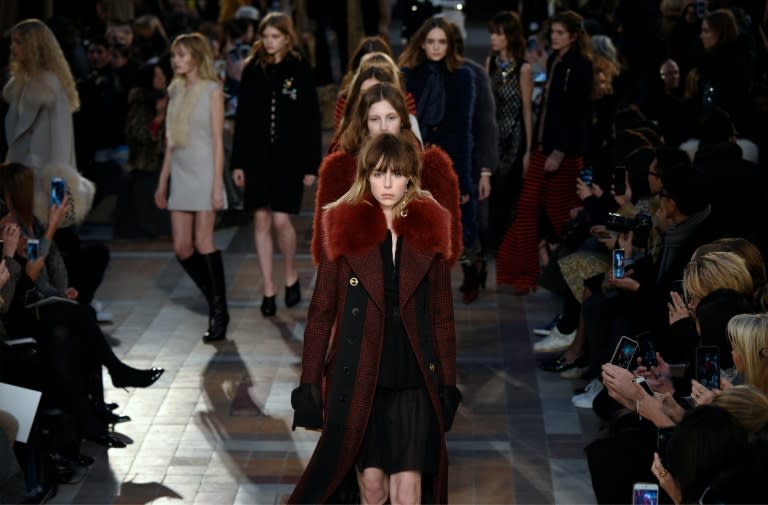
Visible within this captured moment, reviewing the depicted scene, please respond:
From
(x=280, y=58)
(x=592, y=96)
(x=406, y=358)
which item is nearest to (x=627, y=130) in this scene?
(x=592, y=96)

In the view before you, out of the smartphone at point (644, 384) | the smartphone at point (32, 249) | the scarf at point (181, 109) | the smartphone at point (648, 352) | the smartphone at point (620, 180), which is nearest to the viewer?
the smartphone at point (644, 384)

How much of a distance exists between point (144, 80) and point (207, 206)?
3440 mm

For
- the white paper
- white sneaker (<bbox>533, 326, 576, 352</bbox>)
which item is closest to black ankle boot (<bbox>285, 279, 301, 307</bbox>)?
white sneaker (<bbox>533, 326, 576, 352</bbox>)

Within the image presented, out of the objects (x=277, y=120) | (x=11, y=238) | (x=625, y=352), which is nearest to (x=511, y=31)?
(x=277, y=120)

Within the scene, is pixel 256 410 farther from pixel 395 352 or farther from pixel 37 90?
pixel 37 90

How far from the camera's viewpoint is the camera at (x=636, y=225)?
25.5 feet

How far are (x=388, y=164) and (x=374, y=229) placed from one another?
0.88 ft

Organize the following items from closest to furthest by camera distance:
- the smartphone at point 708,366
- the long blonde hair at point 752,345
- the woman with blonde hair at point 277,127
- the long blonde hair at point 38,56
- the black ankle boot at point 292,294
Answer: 1. the long blonde hair at point 752,345
2. the smartphone at point 708,366
3. the long blonde hair at point 38,56
4. the woman with blonde hair at point 277,127
5. the black ankle boot at point 292,294

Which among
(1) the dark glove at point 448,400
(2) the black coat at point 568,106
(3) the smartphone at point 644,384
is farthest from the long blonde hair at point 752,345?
(2) the black coat at point 568,106

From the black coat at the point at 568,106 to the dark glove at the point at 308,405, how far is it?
Result: 16.3 feet

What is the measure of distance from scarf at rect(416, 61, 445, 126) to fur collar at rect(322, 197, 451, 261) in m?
3.65

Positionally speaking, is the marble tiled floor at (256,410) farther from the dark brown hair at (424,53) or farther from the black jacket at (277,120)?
the dark brown hair at (424,53)

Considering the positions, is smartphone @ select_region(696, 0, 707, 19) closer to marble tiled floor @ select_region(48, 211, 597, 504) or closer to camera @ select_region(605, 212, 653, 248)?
marble tiled floor @ select_region(48, 211, 597, 504)

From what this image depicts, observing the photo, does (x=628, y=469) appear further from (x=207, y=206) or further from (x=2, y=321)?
(x=207, y=206)
